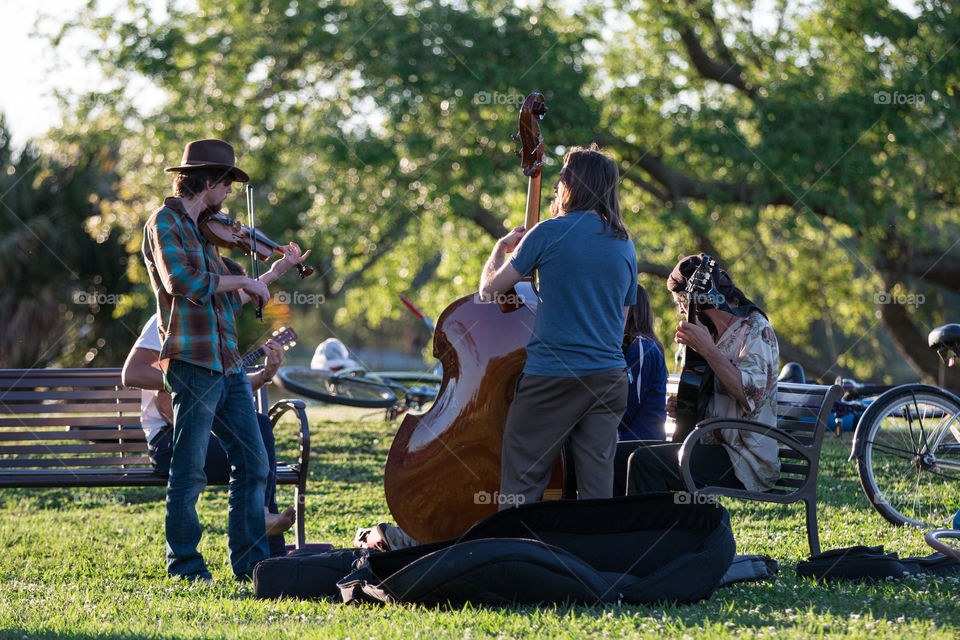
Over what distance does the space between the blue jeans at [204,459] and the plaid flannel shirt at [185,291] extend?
70 mm

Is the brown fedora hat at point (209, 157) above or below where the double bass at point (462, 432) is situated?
above

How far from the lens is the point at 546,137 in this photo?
512 inches

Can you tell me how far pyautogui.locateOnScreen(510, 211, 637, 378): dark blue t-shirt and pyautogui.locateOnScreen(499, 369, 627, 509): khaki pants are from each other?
0.18 ft

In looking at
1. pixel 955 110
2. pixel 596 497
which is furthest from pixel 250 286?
pixel 955 110

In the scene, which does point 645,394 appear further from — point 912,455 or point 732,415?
point 912,455

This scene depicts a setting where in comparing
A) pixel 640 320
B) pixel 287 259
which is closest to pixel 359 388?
pixel 640 320

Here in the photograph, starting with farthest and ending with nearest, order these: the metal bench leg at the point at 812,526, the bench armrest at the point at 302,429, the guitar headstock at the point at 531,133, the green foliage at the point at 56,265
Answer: the green foliage at the point at 56,265, the bench armrest at the point at 302,429, the guitar headstock at the point at 531,133, the metal bench leg at the point at 812,526

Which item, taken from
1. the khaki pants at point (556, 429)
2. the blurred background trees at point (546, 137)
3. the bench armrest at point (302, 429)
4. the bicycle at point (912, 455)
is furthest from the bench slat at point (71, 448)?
the blurred background trees at point (546, 137)

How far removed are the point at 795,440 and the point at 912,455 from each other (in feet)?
4.76

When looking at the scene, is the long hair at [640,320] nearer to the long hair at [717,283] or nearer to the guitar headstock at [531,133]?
the long hair at [717,283]

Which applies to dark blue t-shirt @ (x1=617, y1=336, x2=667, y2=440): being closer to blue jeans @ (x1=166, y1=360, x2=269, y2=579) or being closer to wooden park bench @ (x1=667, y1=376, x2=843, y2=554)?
wooden park bench @ (x1=667, y1=376, x2=843, y2=554)

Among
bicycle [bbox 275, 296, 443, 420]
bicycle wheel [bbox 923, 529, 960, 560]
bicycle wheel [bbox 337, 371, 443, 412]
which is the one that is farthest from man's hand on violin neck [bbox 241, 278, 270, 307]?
bicycle [bbox 275, 296, 443, 420]

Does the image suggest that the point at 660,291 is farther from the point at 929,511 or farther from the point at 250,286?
the point at 250,286

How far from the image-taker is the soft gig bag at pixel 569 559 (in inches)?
137
